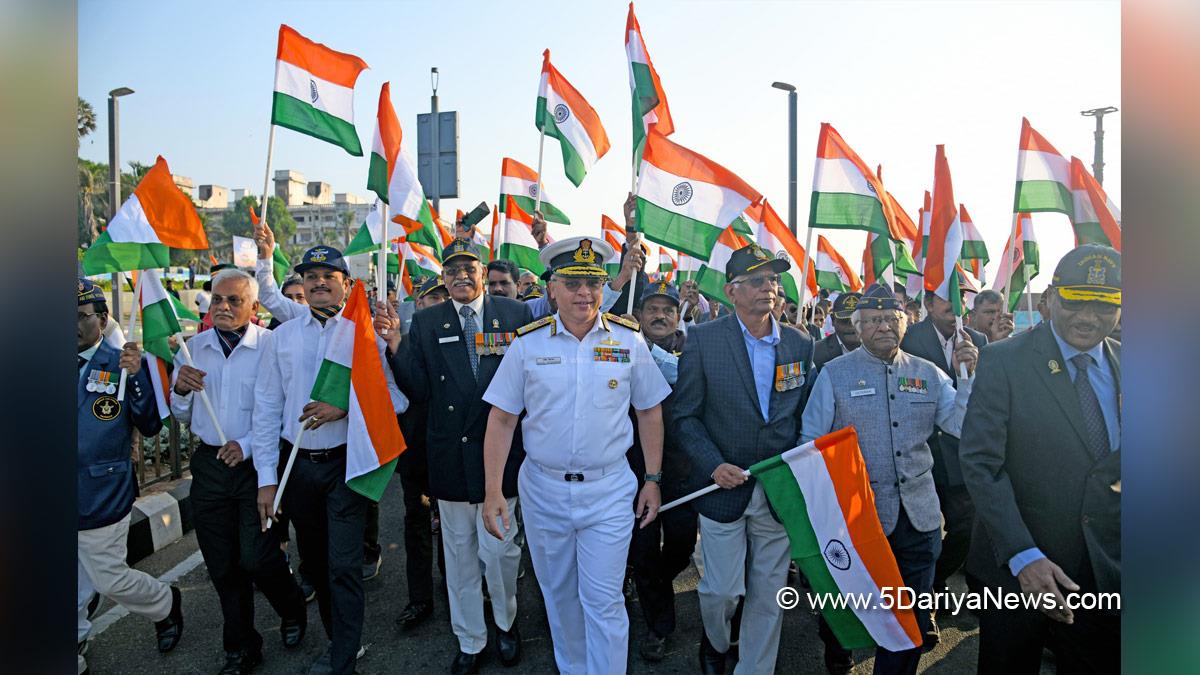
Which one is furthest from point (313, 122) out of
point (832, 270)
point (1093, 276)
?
point (832, 270)

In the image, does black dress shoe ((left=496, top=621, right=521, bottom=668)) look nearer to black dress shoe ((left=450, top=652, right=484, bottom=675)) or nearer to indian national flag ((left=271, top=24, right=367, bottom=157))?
black dress shoe ((left=450, top=652, right=484, bottom=675))

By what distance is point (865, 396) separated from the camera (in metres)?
3.63

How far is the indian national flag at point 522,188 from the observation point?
841 cm

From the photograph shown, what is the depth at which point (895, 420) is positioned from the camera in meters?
3.58

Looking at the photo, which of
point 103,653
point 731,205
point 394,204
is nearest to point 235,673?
point 103,653

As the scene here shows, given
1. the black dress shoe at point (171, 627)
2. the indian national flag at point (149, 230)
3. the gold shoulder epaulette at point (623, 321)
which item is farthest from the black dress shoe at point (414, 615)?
the indian national flag at point (149, 230)

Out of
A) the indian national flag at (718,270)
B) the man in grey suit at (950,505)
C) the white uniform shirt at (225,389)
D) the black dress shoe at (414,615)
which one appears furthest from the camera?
the indian national flag at (718,270)

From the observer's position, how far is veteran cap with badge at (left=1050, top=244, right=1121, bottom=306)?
2.78m

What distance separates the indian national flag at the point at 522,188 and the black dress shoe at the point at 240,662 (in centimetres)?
554

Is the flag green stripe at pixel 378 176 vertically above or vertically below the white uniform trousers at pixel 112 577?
above

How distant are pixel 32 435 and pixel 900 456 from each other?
3547 mm

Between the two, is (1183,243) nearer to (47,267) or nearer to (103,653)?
(47,267)

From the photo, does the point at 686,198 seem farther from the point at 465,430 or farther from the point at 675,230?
the point at 465,430

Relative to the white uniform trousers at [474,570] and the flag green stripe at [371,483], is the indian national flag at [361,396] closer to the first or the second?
the flag green stripe at [371,483]
